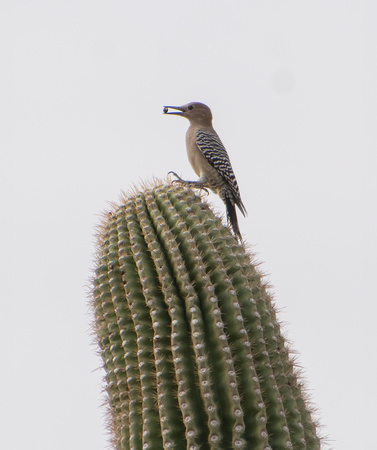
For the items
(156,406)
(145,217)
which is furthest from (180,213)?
(156,406)

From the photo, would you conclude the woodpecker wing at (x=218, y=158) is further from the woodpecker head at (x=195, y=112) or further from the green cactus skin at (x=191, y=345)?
the green cactus skin at (x=191, y=345)

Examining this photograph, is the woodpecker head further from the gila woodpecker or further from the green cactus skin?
the green cactus skin

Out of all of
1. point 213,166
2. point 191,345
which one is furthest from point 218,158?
point 191,345

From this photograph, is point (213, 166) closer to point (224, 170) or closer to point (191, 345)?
point (224, 170)

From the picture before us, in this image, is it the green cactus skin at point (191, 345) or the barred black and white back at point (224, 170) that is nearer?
the green cactus skin at point (191, 345)

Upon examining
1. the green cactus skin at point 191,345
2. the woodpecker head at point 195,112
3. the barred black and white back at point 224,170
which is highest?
the woodpecker head at point 195,112

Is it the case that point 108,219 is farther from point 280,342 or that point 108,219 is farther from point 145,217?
point 280,342

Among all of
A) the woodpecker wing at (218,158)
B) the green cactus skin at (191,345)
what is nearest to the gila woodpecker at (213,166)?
the woodpecker wing at (218,158)
